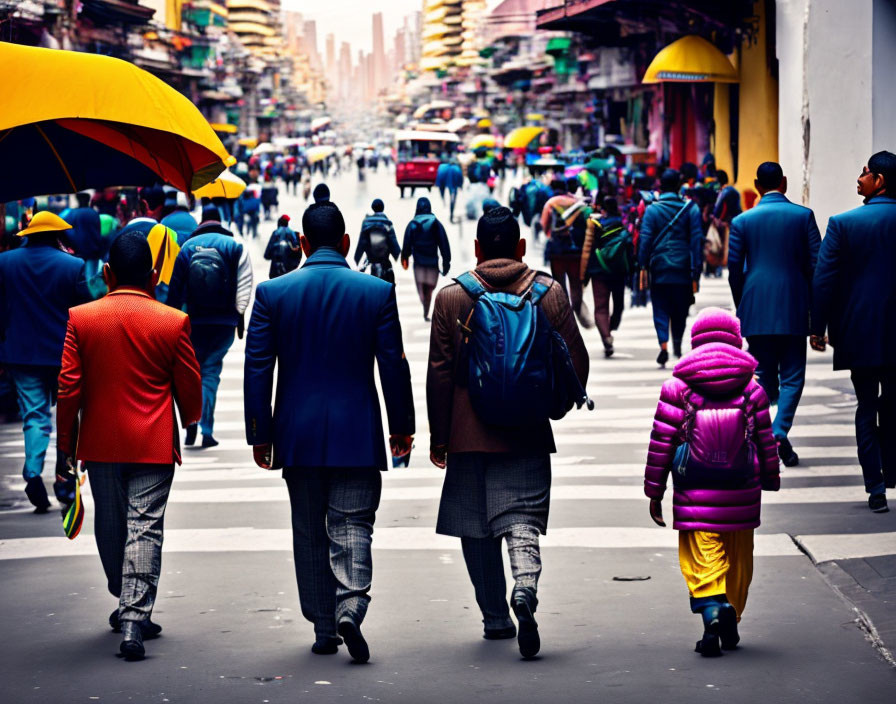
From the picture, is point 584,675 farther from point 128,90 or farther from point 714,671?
point 128,90

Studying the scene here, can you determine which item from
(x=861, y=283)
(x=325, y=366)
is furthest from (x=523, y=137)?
(x=325, y=366)

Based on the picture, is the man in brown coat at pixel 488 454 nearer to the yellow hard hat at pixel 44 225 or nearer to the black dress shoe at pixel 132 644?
the black dress shoe at pixel 132 644

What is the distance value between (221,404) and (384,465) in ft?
27.5

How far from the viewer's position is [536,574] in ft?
19.4

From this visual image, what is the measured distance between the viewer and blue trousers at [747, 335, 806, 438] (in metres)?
9.78

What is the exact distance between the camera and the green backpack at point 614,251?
15.8 metres

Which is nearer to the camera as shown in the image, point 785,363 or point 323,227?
point 323,227

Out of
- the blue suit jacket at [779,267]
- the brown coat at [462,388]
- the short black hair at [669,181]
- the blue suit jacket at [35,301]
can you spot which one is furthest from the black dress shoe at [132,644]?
the short black hair at [669,181]

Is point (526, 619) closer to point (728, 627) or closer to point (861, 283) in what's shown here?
point (728, 627)

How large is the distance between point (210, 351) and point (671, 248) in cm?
492

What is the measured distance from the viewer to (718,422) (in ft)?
19.1

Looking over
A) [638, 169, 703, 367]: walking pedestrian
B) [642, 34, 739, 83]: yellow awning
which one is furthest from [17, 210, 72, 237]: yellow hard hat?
[642, 34, 739, 83]: yellow awning

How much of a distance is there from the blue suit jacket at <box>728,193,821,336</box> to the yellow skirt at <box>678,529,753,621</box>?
3.90m

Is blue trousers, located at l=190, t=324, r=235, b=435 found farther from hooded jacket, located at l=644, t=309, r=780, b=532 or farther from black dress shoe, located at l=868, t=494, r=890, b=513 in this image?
hooded jacket, located at l=644, t=309, r=780, b=532
